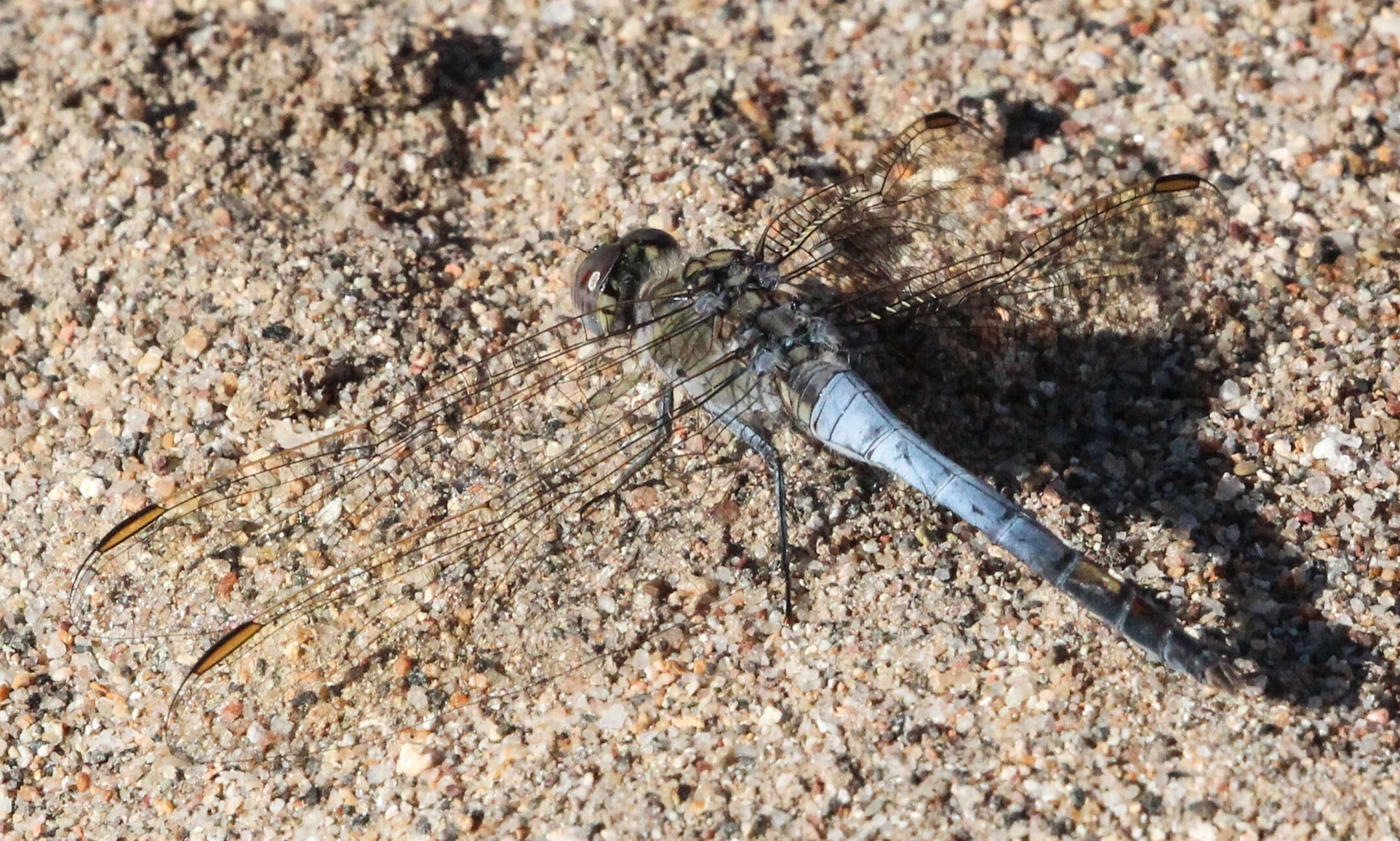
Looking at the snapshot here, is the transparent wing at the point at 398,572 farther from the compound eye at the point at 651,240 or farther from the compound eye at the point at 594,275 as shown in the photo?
the compound eye at the point at 651,240

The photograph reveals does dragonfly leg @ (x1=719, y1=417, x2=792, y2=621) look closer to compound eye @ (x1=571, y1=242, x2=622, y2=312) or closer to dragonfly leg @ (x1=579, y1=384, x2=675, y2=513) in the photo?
dragonfly leg @ (x1=579, y1=384, x2=675, y2=513)

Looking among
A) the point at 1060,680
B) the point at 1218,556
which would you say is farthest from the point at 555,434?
the point at 1218,556

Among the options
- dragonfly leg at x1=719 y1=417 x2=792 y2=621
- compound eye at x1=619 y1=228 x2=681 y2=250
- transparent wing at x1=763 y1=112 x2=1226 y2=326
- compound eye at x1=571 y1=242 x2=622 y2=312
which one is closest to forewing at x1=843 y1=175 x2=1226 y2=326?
transparent wing at x1=763 y1=112 x2=1226 y2=326

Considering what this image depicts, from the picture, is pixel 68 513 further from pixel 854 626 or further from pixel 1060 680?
pixel 1060 680

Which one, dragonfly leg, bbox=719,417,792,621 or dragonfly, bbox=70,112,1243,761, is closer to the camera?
dragonfly, bbox=70,112,1243,761

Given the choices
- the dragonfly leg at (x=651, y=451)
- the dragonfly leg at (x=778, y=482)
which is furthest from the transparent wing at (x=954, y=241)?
the dragonfly leg at (x=651, y=451)

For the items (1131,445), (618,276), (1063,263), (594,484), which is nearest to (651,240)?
(618,276)

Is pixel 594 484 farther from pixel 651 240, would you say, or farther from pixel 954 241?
pixel 954 241
